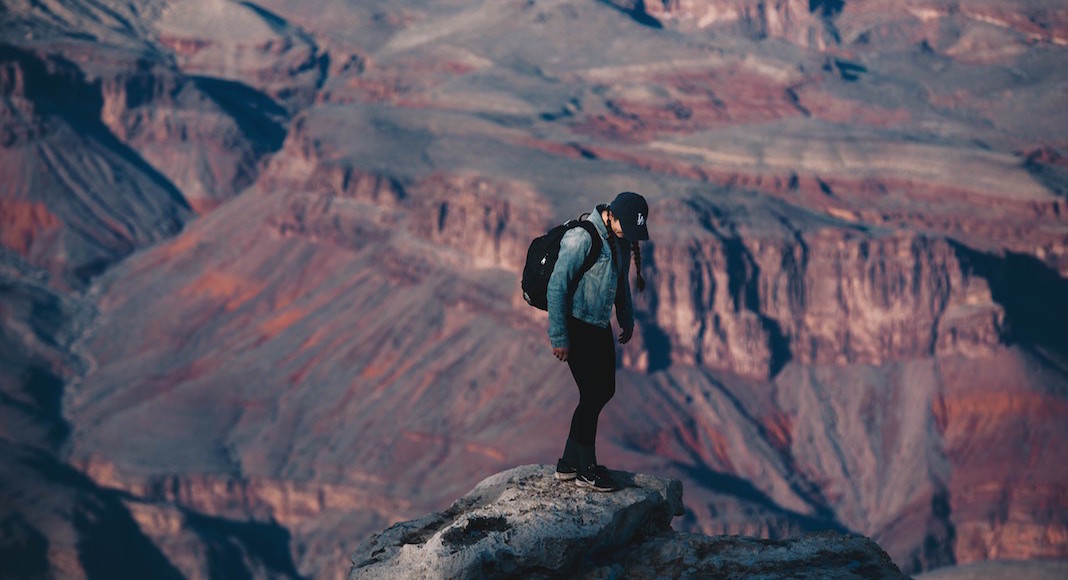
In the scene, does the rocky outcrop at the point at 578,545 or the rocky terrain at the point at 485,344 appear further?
the rocky terrain at the point at 485,344

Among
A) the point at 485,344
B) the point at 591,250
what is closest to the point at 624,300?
the point at 591,250

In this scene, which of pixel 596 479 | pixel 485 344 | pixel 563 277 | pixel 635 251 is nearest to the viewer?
pixel 563 277

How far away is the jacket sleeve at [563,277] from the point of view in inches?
620

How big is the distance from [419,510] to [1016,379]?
4331 centimetres

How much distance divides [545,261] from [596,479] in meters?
2.83

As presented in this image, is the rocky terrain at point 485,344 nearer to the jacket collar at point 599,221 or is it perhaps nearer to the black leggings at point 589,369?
the black leggings at point 589,369

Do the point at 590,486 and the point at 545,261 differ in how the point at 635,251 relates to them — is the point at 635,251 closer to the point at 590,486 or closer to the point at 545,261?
the point at 545,261

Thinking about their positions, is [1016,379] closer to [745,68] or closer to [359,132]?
[359,132]

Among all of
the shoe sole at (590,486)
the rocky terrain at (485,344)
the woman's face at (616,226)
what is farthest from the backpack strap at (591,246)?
the rocky terrain at (485,344)

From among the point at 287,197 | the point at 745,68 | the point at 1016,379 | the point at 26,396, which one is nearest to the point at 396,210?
the point at 287,197

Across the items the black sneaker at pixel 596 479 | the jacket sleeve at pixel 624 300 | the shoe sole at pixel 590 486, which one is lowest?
the shoe sole at pixel 590 486

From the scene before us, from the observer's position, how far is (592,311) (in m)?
16.2

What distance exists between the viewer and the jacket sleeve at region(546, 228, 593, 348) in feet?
51.7

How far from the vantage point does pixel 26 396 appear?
104562 mm
